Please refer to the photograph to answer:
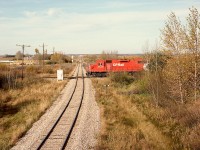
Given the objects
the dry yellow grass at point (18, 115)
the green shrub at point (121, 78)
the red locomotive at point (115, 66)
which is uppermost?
the red locomotive at point (115, 66)

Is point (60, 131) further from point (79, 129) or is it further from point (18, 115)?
point (18, 115)

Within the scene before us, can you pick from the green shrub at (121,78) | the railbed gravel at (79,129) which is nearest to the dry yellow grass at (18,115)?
the railbed gravel at (79,129)

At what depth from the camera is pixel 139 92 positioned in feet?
109

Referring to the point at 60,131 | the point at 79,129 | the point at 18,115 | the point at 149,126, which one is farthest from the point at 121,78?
the point at 60,131

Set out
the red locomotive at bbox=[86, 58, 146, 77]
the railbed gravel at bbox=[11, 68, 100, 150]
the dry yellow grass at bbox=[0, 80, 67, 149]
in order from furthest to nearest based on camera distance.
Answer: the red locomotive at bbox=[86, 58, 146, 77], the dry yellow grass at bbox=[0, 80, 67, 149], the railbed gravel at bbox=[11, 68, 100, 150]

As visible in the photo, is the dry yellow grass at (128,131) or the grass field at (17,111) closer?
the dry yellow grass at (128,131)

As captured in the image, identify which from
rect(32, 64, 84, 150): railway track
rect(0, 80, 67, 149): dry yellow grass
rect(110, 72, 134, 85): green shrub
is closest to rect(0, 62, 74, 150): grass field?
rect(0, 80, 67, 149): dry yellow grass

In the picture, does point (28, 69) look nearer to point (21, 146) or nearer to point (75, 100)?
point (75, 100)

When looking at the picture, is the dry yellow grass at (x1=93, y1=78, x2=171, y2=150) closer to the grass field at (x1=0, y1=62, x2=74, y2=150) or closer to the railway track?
the railway track

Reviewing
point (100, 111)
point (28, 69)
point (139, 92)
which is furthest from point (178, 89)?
point (28, 69)

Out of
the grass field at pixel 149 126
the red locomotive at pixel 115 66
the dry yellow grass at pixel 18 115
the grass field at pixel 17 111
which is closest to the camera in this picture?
the grass field at pixel 149 126

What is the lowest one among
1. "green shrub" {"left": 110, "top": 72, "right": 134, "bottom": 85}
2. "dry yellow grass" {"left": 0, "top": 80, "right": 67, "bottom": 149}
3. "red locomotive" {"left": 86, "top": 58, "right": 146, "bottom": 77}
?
"dry yellow grass" {"left": 0, "top": 80, "right": 67, "bottom": 149}

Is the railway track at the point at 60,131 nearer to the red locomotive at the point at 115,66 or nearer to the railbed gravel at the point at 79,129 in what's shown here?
the railbed gravel at the point at 79,129

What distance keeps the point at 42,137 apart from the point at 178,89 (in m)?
11.6
